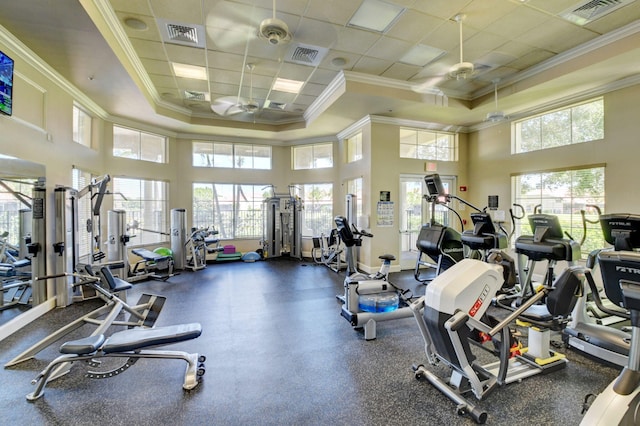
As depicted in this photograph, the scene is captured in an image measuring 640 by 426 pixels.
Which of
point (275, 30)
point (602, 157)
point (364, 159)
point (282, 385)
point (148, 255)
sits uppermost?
point (275, 30)

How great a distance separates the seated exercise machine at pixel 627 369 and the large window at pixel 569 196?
10.9 feet

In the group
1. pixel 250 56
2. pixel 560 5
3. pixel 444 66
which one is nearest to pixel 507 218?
pixel 444 66

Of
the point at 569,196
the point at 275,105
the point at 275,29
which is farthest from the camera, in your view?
the point at 275,105

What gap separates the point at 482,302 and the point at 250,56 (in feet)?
14.2

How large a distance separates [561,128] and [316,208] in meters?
5.46

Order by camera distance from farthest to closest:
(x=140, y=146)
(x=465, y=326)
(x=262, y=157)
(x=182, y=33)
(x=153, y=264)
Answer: (x=262, y=157) < (x=140, y=146) < (x=153, y=264) < (x=182, y=33) < (x=465, y=326)

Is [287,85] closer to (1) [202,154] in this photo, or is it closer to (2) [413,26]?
(2) [413,26]

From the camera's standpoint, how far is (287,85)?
17.8 ft

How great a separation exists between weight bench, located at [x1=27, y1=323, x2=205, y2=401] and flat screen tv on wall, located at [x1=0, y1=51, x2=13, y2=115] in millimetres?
2776

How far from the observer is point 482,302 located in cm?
209

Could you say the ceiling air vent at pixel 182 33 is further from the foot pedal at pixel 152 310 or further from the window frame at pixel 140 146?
the foot pedal at pixel 152 310

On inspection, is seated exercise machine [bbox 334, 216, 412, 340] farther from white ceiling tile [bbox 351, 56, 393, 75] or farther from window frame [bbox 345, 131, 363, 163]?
window frame [bbox 345, 131, 363, 163]

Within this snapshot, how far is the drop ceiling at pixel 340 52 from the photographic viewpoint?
3.30 meters

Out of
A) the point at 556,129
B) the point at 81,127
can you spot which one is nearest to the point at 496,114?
the point at 556,129
